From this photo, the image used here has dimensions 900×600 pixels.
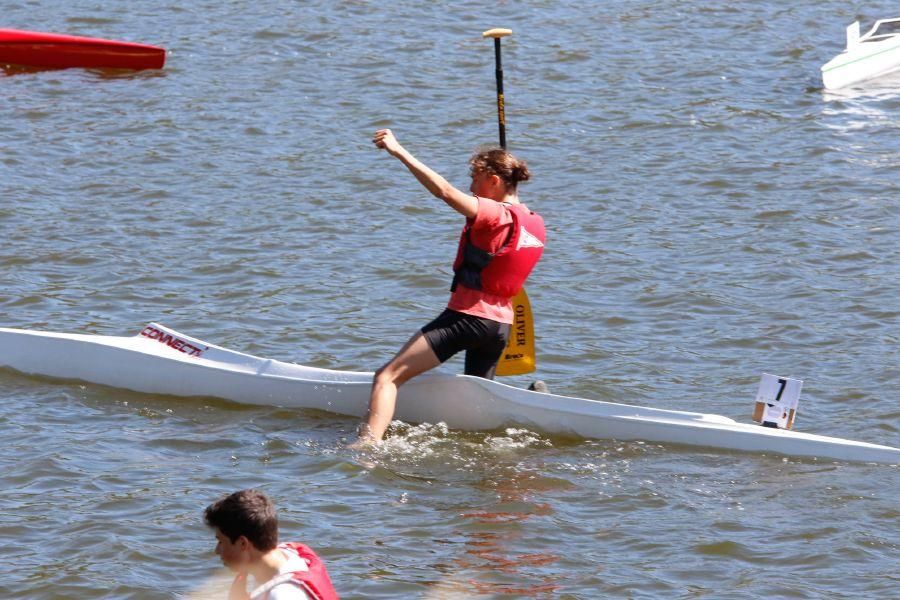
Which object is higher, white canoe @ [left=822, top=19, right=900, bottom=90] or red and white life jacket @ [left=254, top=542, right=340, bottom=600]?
white canoe @ [left=822, top=19, right=900, bottom=90]

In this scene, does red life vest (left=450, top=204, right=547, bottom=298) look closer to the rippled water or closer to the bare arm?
the bare arm

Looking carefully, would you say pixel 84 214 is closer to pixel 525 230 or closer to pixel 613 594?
pixel 525 230

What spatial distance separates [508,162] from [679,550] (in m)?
2.05

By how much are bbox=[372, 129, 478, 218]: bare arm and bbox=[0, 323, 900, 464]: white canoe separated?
1.20 m

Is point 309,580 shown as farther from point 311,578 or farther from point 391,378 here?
point 391,378

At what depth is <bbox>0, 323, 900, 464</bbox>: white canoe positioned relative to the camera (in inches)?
287

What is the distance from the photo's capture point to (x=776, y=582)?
19.6 feet

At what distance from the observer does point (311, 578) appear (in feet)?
13.5

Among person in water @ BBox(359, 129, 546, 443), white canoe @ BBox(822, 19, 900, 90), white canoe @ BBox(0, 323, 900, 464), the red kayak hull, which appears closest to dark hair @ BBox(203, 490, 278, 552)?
person in water @ BBox(359, 129, 546, 443)

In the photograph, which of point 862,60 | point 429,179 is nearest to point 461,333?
point 429,179

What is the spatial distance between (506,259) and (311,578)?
3206mm

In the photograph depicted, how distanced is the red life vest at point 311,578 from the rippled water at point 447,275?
169 centimetres

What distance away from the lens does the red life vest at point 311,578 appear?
161 inches

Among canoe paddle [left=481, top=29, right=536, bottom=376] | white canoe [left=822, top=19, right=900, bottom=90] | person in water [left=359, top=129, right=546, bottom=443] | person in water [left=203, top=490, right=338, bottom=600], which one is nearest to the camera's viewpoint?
person in water [left=203, top=490, right=338, bottom=600]
